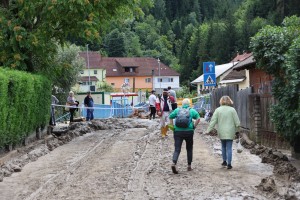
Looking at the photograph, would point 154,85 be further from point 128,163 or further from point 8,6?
point 128,163

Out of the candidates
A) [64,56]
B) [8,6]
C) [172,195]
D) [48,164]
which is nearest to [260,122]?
[48,164]

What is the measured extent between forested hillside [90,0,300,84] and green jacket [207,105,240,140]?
1244 cm

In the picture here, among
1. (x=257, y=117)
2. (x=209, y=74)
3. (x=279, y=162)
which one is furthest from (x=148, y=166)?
(x=209, y=74)

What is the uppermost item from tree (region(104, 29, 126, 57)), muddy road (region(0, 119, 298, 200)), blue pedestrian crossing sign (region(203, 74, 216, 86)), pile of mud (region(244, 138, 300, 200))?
tree (region(104, 29, 126, 57))

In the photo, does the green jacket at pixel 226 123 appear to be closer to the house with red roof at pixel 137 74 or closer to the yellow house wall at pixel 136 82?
the house with red roof at pixel 137 74

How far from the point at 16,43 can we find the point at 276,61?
10.1 metres

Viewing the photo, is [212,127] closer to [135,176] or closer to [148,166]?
[148,166]

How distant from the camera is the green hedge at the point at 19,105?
15.1m

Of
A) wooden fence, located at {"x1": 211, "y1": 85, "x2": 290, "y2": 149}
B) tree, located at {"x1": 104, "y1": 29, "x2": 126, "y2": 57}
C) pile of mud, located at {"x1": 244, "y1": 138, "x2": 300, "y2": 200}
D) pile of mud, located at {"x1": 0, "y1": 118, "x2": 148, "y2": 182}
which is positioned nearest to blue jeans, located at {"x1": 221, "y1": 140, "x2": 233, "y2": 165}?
pile of mud, located at {"x1": 244, "y1": 138, "x2": 300, "y2": 200}

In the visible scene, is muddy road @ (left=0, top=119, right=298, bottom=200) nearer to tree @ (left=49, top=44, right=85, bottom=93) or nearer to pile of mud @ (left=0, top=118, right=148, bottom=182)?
pile of mud @ (left=0, top=118, right=148, bottom=182)

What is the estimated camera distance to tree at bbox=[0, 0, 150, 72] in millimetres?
20016

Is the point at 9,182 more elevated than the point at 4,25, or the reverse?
the point at 4,25

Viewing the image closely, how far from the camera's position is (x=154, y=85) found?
122188mm

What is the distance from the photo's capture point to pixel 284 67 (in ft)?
46.4
